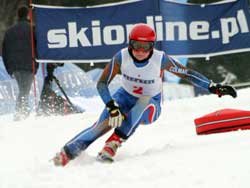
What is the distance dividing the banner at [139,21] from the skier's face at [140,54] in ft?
15.4

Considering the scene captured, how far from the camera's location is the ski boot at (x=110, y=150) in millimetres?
5070

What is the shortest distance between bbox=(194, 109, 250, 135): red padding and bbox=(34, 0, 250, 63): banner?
418 cm

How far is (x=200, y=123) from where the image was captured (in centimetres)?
623

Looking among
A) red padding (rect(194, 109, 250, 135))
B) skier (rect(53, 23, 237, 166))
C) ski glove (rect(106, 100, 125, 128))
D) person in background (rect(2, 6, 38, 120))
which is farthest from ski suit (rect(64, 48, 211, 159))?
person in background (rect(2, 6, 38, 120))

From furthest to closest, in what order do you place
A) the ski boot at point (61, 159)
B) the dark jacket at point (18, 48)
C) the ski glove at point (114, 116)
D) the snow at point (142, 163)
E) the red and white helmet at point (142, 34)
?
the dark jacket at point (18, 48)
the red and white helmet at point (142, 34)
the ski glove at point (114, 116)
the ski boot at point (61, 159)
the snow at point (142, 163)

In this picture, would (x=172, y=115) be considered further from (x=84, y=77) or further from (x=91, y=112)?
(x=84, y=77)

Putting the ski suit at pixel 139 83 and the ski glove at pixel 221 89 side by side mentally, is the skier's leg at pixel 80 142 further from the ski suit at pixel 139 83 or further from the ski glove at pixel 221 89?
the ski glove at pixel 221 89

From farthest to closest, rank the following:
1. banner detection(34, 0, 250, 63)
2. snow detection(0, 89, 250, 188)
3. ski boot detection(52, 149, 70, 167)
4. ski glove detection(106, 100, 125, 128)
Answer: banner detection(34, 0, 250, 63) → ski glove detection(106, 100, 125, 128) → ski boot detection(52, 149, 70, 167) → snow detection(0, 89, 250, 188)

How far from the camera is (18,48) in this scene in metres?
9.59

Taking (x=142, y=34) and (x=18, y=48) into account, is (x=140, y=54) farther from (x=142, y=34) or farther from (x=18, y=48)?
(x=18, y=48)

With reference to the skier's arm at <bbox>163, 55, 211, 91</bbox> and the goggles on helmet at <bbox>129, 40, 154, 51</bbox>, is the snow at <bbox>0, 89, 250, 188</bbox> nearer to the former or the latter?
the skier's arm at <bbox>163, 55, 211, 91</bbox>

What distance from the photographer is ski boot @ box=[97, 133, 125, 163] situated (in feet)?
16.6

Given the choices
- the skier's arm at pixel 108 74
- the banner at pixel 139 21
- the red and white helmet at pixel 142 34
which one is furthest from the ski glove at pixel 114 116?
the banner at pixel 139 21

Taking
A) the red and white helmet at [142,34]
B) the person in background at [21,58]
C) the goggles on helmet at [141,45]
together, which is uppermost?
the red and white helmet at [142,34]
